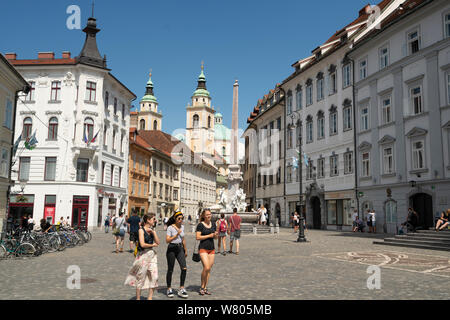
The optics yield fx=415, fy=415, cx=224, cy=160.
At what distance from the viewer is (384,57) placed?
2919cm

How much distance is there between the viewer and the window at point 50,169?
3703 cm

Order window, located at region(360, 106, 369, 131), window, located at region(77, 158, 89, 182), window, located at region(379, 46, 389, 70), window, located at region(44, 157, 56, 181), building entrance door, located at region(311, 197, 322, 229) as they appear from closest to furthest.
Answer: window, located at region(379, 46, 389, 70)
window, located at region(360, 106, 369, 131)
window, located at region(44, 157, 56, 181)
window, located at region(77, 158, 89, 182)
building entrance door, located at region(311, 197, 322, 229)

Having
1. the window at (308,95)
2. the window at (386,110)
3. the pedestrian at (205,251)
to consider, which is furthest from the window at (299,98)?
the pedestrian at (205,251)

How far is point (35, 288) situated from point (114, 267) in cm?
390

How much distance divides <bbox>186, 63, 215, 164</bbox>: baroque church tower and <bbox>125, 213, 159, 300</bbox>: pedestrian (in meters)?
107

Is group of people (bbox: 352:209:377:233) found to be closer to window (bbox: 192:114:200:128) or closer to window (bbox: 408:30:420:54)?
window (bbox: 408:30:420:54)

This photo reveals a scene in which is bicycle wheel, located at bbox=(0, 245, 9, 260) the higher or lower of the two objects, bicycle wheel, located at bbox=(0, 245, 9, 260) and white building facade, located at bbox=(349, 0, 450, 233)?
the lower

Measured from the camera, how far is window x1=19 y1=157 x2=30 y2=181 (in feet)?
122

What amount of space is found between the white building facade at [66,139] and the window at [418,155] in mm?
25493

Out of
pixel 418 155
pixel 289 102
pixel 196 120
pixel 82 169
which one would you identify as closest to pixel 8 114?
pixel 82 169

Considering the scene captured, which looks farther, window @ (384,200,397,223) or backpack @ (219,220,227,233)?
window @ (384,200,397,223)

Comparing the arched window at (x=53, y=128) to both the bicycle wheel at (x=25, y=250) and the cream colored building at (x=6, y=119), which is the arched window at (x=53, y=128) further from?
the bicycle wheel at (x=25, y=250)

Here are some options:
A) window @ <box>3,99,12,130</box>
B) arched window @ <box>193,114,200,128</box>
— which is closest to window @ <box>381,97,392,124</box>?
window @ <box>3,99,12,130</box>
